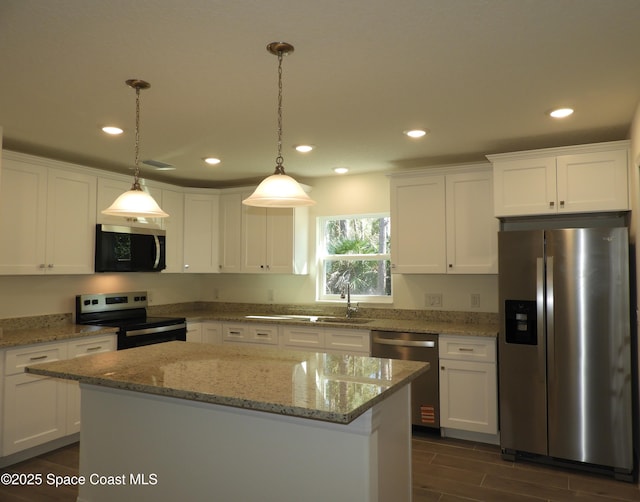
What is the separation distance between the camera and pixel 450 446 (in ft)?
12.3

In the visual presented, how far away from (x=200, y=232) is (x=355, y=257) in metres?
1.76

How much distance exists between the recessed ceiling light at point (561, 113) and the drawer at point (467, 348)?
66.7 inches

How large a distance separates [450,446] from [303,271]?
224 centimetres

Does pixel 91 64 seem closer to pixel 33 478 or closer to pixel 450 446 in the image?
pixel 33 478

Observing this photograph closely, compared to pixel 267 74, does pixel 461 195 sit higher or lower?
lower

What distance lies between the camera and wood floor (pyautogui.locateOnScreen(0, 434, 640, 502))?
9.55 ft

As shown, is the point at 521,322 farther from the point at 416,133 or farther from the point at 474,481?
the point at 416,133

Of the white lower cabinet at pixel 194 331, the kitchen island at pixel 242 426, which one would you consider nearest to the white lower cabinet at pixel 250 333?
the white lower cabinet at pixel 194 331

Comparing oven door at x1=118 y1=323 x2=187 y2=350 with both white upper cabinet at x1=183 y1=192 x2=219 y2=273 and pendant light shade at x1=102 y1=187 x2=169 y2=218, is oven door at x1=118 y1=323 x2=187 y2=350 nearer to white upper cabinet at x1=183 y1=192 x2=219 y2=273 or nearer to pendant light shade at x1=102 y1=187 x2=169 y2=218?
white upper cabinet at x1=183 y1=192 x2=219 y2=273

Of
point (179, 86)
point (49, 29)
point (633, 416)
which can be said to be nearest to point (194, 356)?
point (179, 86)

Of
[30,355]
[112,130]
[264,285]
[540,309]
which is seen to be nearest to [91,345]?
[30,355]

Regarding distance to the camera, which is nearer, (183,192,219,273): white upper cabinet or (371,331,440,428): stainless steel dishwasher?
(371,331,440,428): stainless steel dishwasher

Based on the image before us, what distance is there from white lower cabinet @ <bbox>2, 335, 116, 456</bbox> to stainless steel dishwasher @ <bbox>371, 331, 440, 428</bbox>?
254 cm

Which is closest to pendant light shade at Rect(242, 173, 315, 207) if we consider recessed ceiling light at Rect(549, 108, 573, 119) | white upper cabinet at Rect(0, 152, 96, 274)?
recessed ceiling light at Rect(549, 108, 573, 119)
